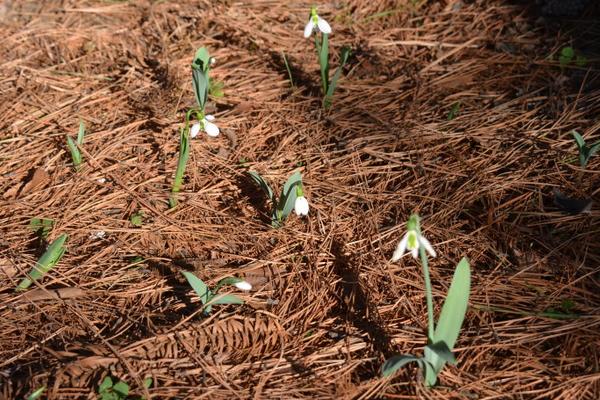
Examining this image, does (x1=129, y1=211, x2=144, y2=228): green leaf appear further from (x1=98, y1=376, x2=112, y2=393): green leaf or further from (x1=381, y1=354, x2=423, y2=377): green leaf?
(x1=381, y1=354, x2=423, y2=377): green leaf

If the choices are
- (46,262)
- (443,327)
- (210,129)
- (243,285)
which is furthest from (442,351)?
(46,262)

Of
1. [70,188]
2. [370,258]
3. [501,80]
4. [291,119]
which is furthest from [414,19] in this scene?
[70,188]

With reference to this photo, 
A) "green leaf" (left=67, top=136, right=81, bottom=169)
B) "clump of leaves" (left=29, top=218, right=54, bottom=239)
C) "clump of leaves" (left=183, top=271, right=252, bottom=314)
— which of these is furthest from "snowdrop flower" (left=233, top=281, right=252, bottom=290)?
"green leaf" (left=67, top=136, right=81, bottom=169)

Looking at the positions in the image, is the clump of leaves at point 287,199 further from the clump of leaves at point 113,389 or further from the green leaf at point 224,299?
the clump of leaves at point 113,389

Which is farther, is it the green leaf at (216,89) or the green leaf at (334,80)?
the green leaf at (216,89)

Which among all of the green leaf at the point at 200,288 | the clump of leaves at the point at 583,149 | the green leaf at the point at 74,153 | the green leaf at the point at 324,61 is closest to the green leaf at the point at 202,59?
the green leaf at the point at 324,61

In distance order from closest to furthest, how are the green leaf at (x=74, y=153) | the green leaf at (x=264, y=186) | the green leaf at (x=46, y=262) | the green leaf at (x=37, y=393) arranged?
the green leaf at (x=37, y=393), the green leaf at (x=46, y=262), the green leaf at (x=264, y=186), the green leaf at (x=74, y=153)

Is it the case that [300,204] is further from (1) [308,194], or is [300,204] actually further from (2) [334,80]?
(2) [334,80]
